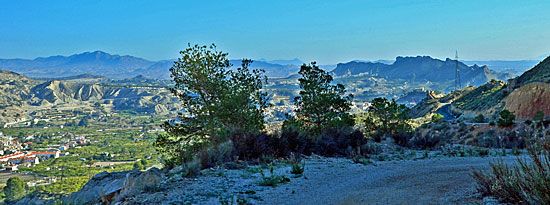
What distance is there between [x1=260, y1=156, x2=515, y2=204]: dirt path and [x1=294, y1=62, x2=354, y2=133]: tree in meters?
10.6

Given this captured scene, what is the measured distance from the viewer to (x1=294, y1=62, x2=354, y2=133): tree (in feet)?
69.5

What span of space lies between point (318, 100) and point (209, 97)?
6051 mm

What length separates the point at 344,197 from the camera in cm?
692

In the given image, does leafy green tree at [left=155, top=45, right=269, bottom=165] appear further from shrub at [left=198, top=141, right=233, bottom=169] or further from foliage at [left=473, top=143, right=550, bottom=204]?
foliage at [left=473, top=143, right=550, bottom=204]

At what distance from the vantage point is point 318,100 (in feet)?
69.5

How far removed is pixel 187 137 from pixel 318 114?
746cm

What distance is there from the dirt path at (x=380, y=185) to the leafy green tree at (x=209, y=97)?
7.31 metres

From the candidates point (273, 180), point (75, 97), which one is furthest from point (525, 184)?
point (75, 97)

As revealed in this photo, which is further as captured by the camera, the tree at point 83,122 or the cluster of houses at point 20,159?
the tree at point 83,122

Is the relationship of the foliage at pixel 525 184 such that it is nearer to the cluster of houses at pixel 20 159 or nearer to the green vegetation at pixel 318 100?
the green vegetation at pixel 318 100

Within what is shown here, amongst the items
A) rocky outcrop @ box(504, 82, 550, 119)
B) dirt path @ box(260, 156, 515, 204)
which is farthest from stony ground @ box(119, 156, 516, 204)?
rocky outcrop @ box(504, 82, 550, 119)

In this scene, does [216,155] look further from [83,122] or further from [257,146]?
[83,122]

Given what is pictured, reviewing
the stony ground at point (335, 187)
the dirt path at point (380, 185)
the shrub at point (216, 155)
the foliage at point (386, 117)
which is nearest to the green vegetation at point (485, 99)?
the foliage at point (386, 117)

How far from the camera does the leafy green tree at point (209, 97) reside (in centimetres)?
1711
